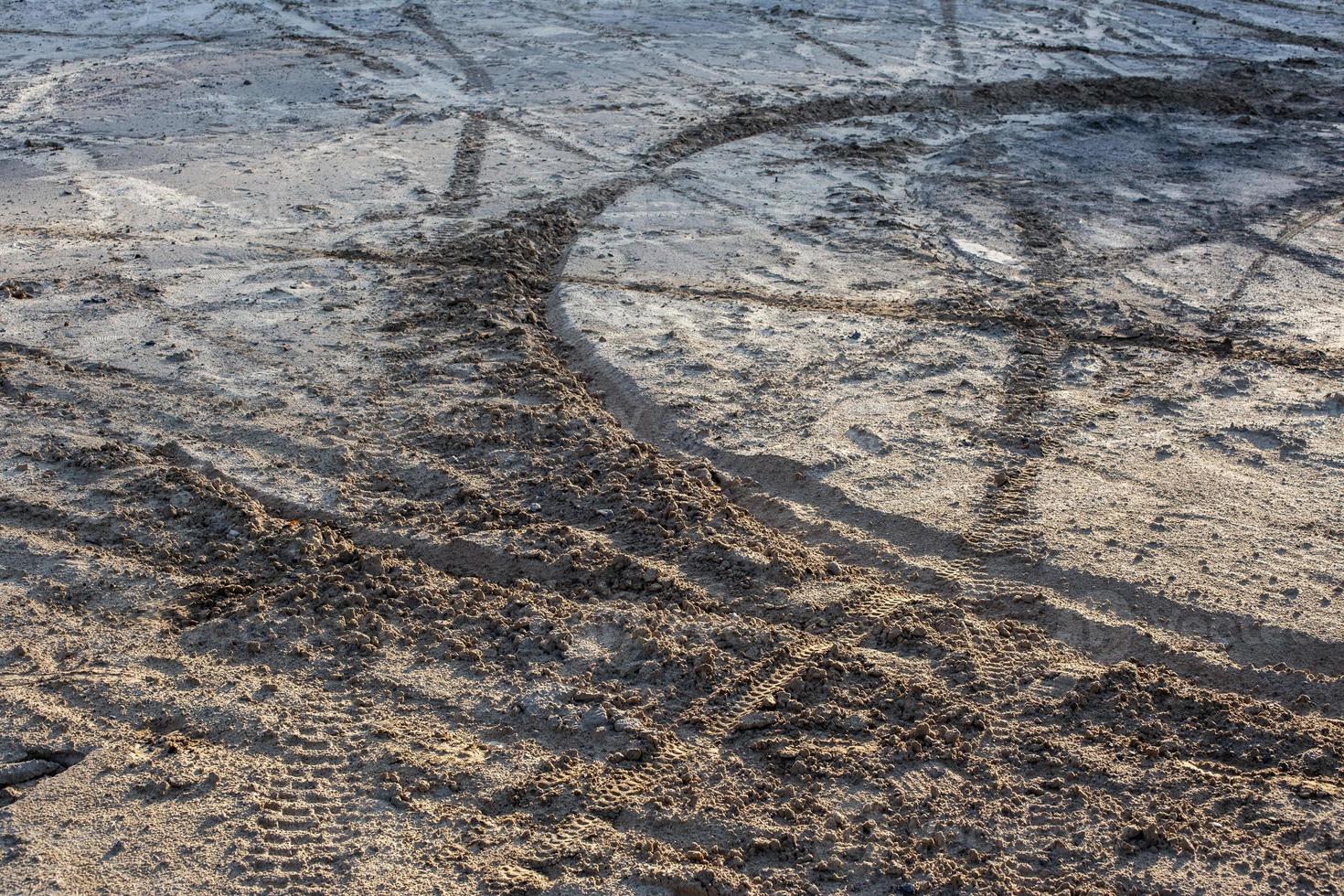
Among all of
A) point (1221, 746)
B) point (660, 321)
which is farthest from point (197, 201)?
point (1221, 746)

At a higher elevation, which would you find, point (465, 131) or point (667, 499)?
point (465, 131)

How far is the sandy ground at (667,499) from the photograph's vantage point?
3.30 meters

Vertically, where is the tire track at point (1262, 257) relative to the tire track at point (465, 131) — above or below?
above

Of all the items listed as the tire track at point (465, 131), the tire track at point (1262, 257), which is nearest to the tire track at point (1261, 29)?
the tire track at point (1262, 257)

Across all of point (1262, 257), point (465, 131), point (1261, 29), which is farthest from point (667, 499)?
point (1261, 29)

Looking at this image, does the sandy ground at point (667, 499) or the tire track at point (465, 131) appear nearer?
the sandy ground at point (667, 499)

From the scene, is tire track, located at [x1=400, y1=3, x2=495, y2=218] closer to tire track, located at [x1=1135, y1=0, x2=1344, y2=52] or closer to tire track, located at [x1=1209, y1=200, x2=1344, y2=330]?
tire track, located at [x1=1209, y1=200, x2=1344, y2=330]

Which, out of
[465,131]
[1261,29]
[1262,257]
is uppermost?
[1261,29]

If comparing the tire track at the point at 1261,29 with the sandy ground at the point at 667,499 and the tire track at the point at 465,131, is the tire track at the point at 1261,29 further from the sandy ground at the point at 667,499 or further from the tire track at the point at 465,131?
the tire track at the point at 465,131

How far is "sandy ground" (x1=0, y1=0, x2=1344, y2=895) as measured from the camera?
10.8 feet

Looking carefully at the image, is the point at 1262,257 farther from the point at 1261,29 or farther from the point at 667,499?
the point at 1261,29

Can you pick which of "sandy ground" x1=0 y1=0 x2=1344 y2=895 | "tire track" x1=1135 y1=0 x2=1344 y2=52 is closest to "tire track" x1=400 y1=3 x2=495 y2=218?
"sandy ground" x1=0 y1=0 x2=1344 y2=895

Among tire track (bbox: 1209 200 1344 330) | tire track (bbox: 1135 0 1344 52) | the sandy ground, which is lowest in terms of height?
the sandy ground

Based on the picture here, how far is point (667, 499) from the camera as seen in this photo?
471 centimetres
